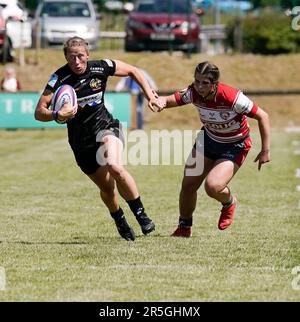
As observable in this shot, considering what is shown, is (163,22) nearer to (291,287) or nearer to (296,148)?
(296,148)

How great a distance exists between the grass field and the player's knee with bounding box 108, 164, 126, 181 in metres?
0.56

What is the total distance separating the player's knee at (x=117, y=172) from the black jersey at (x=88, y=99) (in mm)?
290

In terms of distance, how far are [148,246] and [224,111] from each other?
128 centimetres

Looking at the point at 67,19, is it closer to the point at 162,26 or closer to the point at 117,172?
the point at 162,26

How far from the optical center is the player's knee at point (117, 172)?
8.56 m

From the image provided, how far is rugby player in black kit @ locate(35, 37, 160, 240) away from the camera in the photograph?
8523 millimetres

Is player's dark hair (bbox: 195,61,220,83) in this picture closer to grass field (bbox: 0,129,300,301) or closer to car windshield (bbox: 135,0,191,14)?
grass field (bbox: 0,129,300,301)

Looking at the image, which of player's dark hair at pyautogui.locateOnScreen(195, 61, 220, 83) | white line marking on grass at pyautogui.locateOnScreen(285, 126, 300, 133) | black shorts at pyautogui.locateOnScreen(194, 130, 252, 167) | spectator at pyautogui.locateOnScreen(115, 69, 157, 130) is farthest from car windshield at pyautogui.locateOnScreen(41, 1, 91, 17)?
player's dark hair at pyautogui.locateOnScreen(195, 61, 220, 83)

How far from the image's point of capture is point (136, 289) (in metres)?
6.76

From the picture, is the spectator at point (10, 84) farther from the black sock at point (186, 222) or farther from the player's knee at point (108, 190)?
the player's knee at point (108, 190)

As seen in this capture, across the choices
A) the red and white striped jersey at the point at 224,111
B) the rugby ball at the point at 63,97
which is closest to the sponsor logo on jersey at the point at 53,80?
the rugby ball at the point at 63,97

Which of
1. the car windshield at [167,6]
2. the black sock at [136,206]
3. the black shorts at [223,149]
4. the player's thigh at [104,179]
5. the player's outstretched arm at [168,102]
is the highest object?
the player's outstretched arm at [168,102]

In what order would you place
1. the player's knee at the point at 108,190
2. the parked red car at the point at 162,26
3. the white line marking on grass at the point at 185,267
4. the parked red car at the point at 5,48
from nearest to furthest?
the white line marking on grass at the point at 185,267 < the player's knee at the point at 108,190 < the parked red car at the point at 5,48 < the parked red car at the point at 162,26
